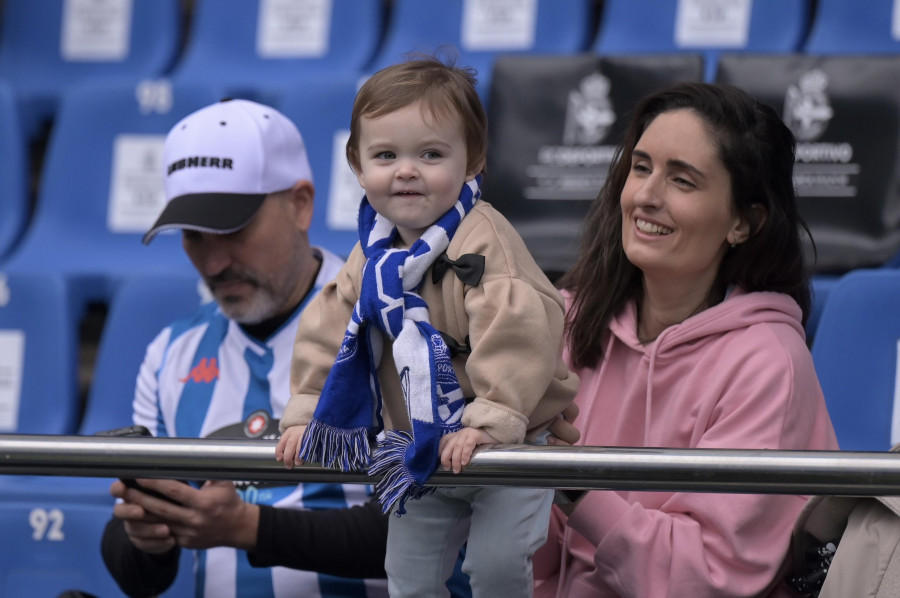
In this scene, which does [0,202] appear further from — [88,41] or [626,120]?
[626,120]

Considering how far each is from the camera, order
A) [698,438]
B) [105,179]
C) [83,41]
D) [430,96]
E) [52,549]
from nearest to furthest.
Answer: [430,96], [698,438], [52,549], [105,179], [83,41]

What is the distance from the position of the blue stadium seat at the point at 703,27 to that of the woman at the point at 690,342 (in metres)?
0.96

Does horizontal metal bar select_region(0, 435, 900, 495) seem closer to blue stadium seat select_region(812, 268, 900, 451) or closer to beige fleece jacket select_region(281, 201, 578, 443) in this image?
beige fleece jacket select_region(281, 201, 578, 443)

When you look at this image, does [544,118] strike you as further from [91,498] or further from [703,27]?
[91,498]

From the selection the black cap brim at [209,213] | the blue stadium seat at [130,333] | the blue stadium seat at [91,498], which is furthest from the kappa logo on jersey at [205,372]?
the blue stadium seat at [130,333]

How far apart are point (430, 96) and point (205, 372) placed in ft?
2.57

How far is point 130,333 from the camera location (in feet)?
7.89

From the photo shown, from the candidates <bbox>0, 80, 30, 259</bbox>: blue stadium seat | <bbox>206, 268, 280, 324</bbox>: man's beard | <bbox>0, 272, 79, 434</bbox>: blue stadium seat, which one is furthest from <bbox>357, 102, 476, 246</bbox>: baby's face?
<bbox>0, 80, 30, 259</bbox>: blue stadium seat

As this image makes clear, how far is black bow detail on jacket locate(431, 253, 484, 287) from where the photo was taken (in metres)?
1.25

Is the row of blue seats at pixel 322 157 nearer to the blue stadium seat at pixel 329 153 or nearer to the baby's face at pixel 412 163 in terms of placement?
the blue stadium seat at pixel 329 153

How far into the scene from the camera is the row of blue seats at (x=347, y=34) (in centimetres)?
263

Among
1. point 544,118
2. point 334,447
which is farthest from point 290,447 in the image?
point 544,118

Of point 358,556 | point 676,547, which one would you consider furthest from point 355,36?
point 676,547

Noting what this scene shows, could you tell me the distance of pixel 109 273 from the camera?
2650 mm
